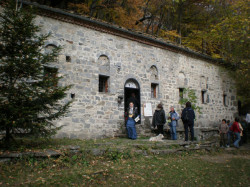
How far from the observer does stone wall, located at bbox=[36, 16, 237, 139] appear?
9586mm

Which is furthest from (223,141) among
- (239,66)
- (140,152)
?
(239,66)

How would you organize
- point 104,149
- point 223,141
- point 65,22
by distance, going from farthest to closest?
point 223,141 < point 65,22 < point 104,149

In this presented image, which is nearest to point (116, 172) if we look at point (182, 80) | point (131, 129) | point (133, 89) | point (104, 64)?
point (131, 129)

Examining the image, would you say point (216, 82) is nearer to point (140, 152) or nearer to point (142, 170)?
point (140, 152)

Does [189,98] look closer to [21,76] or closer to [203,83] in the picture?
[203,83]

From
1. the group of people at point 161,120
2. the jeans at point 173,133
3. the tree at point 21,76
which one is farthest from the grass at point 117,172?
the jeans at point 173,133

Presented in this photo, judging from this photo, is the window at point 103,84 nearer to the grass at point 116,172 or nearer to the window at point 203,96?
the grass at point 116,172

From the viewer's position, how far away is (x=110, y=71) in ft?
36.3

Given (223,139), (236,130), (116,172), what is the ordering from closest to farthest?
(116,172)
(236,130)
(223,139)

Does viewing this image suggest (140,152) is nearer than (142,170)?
No

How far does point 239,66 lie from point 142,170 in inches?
504

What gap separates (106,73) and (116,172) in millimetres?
6113

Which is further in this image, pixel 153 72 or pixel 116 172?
pixel 153 72

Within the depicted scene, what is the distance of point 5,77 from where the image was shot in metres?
5.99
